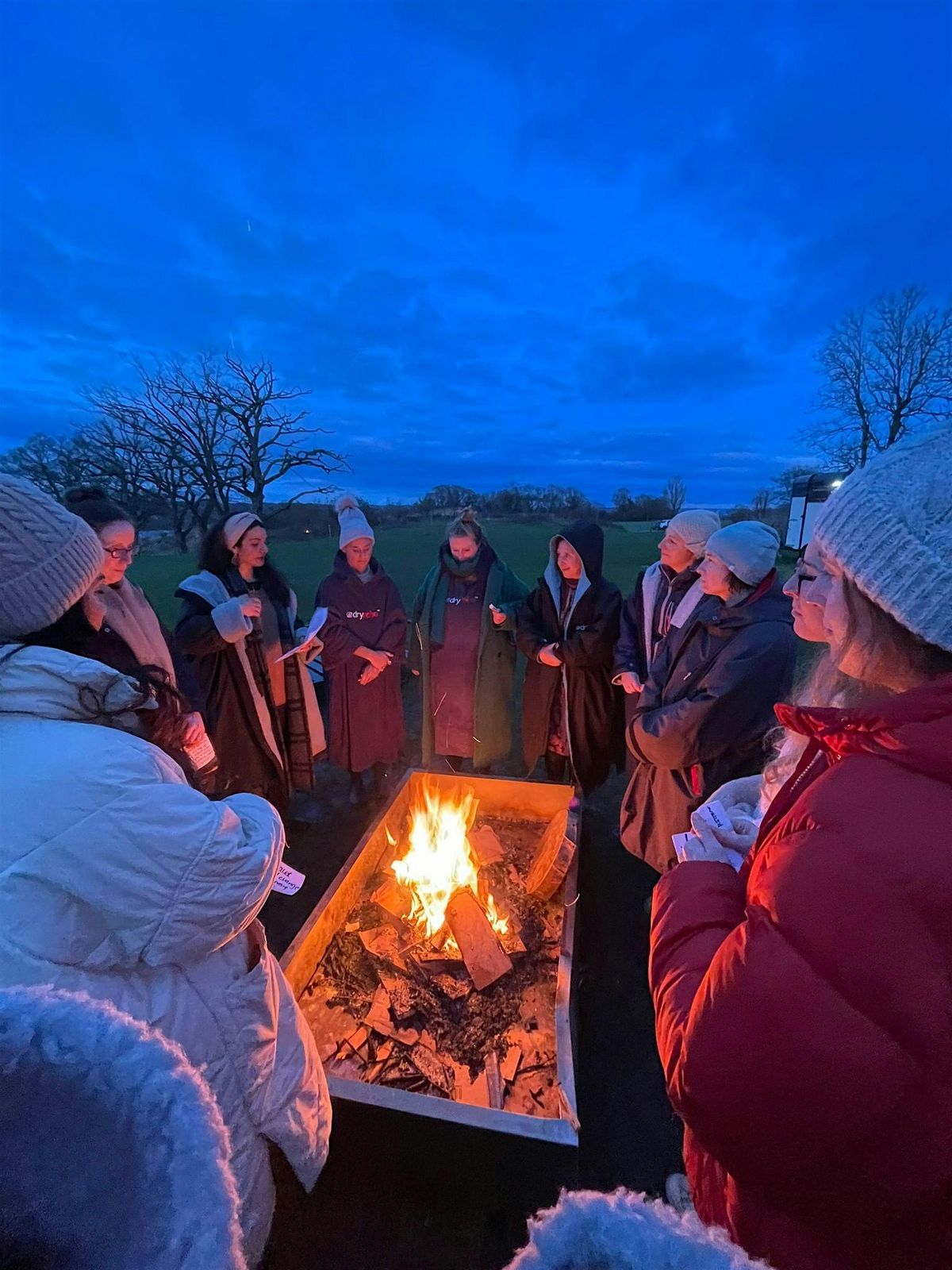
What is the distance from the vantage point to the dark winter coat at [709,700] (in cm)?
284

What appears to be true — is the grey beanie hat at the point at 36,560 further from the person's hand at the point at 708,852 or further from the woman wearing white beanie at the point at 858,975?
the person's hand at the point at 708,852

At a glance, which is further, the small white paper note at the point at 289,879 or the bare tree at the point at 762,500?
the bare tree at the point at 762,500

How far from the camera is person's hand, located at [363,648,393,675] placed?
459 centimetres

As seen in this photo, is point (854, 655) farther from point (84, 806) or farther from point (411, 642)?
point (411, 642)

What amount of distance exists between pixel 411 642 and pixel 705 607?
2.74m

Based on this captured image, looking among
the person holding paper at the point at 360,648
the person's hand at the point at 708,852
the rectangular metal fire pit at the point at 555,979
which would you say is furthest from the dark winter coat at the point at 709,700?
the person holding paper at the point at 360,648

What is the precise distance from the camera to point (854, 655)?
1.23 m

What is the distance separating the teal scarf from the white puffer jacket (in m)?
3.29

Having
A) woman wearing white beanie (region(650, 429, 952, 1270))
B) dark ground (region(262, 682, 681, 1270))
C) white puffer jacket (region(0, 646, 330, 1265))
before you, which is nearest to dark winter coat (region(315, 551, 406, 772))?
dark ground (region(262, 682, 681, 1270))

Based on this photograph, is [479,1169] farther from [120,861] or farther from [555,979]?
[120,861]

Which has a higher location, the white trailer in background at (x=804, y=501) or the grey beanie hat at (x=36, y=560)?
the white trailer in background at (x=804, y=501)

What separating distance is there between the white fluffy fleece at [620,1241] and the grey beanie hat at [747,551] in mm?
2782

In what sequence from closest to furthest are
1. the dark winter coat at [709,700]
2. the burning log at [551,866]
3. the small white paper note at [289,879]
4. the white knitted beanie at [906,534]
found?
1. the white knitted beanie at [906,534]
2. the small white paper note at [289,879]
3. the dark winter coat at [709,700]
4. the burning log at [551,866]

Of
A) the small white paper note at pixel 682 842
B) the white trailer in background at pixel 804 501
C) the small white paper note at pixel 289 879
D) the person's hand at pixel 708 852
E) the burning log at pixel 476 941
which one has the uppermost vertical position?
the white trailer in background at pixel 804 501
